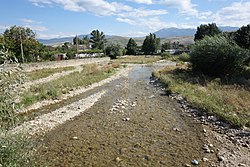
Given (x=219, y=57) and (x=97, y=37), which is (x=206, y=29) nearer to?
(x=97, y=37)

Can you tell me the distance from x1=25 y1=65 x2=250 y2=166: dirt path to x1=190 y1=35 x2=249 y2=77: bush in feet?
40.3

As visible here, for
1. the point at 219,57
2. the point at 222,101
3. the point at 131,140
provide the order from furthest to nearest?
the point at 219,57 → the point at 222,101 → the point at 131,140

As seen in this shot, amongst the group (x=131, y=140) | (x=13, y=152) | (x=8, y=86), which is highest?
(x=8, y=86)

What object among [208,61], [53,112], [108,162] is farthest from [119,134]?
[208,61]

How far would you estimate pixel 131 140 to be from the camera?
36.3ft

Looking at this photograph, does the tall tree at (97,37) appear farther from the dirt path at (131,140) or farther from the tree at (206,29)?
the dirt path at (131,140)

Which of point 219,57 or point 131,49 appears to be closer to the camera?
point 219,57

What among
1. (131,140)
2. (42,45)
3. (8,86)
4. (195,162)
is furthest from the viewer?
(42,45)

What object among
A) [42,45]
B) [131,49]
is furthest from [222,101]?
[131,49]

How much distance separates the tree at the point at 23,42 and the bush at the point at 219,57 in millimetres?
27217

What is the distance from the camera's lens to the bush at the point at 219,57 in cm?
2538

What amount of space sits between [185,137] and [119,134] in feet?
10.1

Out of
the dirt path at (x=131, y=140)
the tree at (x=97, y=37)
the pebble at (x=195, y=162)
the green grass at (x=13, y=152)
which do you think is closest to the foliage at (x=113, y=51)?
the tree at (x=97, y=37)

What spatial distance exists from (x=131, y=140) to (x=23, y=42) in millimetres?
35071
